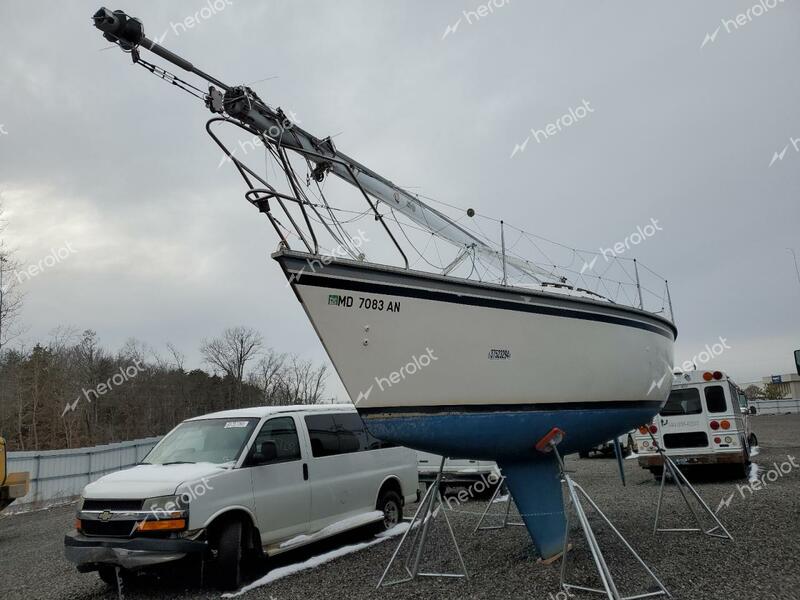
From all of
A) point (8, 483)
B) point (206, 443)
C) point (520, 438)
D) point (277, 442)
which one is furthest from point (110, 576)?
point (8, 483)

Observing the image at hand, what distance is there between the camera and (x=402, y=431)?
17.7 feet

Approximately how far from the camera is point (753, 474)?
42.3 feet

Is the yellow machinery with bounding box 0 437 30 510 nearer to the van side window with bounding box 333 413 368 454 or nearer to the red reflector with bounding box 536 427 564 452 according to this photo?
the van side window with bounding box 333 413 368 454

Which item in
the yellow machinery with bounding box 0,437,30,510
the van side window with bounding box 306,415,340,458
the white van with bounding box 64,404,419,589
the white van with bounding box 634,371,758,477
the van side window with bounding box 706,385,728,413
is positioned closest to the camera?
the white van with bounding box 64,404,419,589

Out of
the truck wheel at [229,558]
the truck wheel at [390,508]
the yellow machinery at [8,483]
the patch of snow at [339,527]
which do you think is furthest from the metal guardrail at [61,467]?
the truck wheel at [229,558]

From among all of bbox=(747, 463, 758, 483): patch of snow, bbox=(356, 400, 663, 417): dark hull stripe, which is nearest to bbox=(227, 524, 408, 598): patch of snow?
bbox=(356, 400, 663, 417): dark hull stripe

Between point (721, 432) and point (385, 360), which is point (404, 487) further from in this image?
point (721, 432)

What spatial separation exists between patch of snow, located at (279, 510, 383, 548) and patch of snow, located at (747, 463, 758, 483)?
8.41 meters

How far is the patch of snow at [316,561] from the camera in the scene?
5.99 metres

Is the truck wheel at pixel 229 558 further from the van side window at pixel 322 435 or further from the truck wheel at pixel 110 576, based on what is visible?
the van side window at pixel 322 435

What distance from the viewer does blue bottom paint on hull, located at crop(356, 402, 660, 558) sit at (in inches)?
213

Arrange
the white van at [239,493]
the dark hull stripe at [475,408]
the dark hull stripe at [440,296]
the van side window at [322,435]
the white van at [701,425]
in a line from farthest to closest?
the white van at [701,425] → the van side window at [322,435] → the white van at [239,493] → the dark hull stripe at [475,408] → the dark hull stripe at [440,296]

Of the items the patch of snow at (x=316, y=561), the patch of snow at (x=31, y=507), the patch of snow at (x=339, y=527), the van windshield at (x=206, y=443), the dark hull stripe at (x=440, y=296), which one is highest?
the dark hull stripe at (x=440, y=296)

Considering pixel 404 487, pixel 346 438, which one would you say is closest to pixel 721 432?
pixel 404 487
